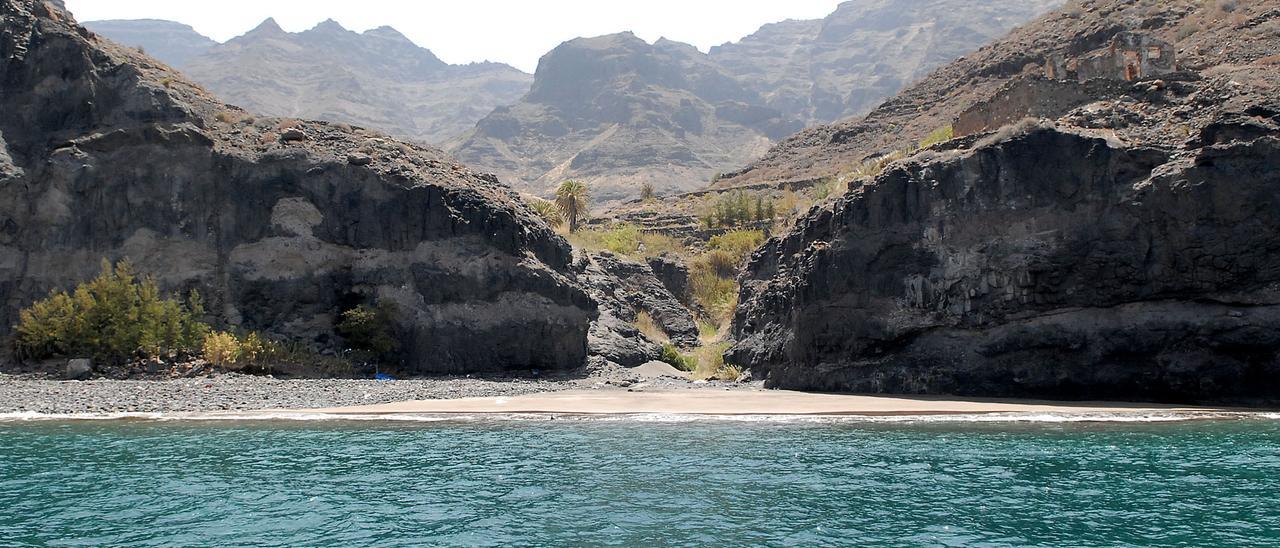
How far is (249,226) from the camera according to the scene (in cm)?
3803

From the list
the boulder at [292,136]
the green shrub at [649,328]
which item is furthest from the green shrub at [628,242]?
the boulder at [292,136]

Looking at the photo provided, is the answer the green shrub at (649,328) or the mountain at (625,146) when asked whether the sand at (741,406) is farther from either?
the mountain at (625,146)

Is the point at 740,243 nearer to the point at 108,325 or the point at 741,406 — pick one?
the point at 741,406

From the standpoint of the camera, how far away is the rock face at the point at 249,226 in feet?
122

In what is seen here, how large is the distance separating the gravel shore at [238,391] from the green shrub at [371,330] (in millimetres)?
2467

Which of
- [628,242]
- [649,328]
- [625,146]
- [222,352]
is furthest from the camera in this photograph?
[625,146]

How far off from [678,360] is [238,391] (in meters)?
18.6

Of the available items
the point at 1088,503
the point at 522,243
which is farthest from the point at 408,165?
the point at 1088,503

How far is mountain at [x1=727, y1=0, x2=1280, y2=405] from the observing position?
1075 inches

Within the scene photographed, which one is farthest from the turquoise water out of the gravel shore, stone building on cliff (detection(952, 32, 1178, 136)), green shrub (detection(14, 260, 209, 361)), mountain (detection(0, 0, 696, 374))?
stone building on cliff (detection(952, 32, 1178, 136))

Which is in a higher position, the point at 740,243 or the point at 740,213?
the point at 740,213

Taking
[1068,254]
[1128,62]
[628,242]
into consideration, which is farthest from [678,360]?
[1128,62]

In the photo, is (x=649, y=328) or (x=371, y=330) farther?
(x=649, y=328)

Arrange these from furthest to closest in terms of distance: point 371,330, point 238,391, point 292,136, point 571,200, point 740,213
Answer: point 571,200, point 740,213, point 292,136, point 371,330, point 238,391
